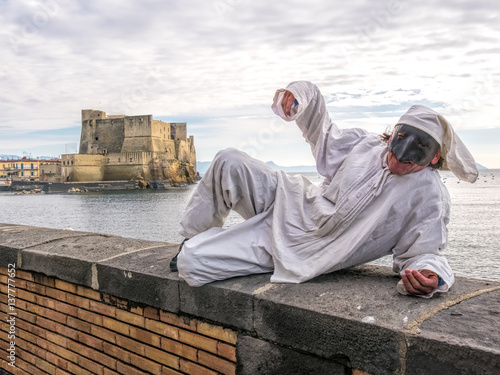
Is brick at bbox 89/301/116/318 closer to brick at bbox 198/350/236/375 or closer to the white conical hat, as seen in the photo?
brick at bbox 198/350/236/375

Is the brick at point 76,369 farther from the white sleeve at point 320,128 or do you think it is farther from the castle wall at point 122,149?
the castle wall at point 122,149

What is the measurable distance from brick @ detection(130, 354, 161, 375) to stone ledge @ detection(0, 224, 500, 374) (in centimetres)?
36

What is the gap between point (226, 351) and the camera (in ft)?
7.93

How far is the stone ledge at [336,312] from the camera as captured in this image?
5.66 ft

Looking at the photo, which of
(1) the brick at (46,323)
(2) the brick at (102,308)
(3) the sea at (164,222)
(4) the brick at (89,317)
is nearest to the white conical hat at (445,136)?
(2) the brick at (102,308)

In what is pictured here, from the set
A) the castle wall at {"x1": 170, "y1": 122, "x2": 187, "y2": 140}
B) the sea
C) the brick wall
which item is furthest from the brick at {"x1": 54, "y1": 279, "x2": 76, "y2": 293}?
the castle wall at {"x1": 170, "y1": 122, "x2": 187, "y2": 140}

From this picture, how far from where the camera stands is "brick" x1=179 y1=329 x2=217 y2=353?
249cm

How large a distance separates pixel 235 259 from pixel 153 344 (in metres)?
0.73

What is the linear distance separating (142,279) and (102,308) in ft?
1.60

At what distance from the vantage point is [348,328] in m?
1.93

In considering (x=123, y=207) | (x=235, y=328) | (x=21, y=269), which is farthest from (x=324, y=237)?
(x=123, y=207)

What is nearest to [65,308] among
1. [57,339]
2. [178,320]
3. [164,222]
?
[57,339]

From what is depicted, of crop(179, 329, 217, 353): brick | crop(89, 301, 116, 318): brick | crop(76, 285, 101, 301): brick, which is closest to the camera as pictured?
crop(179, 329, 217, 353): brick

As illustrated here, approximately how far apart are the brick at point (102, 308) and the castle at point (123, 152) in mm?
69909
